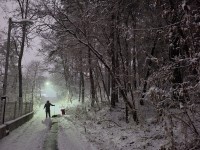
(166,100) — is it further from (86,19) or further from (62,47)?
(62,47)

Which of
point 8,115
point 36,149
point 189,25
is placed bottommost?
point 36,149

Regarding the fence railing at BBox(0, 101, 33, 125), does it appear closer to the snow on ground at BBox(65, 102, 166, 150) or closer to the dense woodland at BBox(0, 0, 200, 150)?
the dense woodland at BBox(0, 0, 200, 150)

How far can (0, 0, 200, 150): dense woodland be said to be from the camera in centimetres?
633

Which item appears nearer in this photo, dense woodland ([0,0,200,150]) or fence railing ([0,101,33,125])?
dense woodland ([0,0,200,150])

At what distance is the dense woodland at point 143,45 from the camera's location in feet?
20.8

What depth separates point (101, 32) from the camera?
1688cm

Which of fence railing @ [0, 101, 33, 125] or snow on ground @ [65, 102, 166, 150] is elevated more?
fence railing @ [0, 101, 33, 125]

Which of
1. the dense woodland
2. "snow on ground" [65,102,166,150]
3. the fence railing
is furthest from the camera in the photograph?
the fence railing

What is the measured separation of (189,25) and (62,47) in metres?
11.7

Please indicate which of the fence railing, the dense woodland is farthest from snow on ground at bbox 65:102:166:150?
the fence railing

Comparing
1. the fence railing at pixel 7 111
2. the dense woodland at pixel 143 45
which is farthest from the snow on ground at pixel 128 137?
the fence railing at pixel 7 111

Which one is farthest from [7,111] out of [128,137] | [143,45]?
[143,45]

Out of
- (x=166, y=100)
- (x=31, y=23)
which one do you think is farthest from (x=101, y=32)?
(x=166, y=100)

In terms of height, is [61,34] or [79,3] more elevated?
[79,3]
